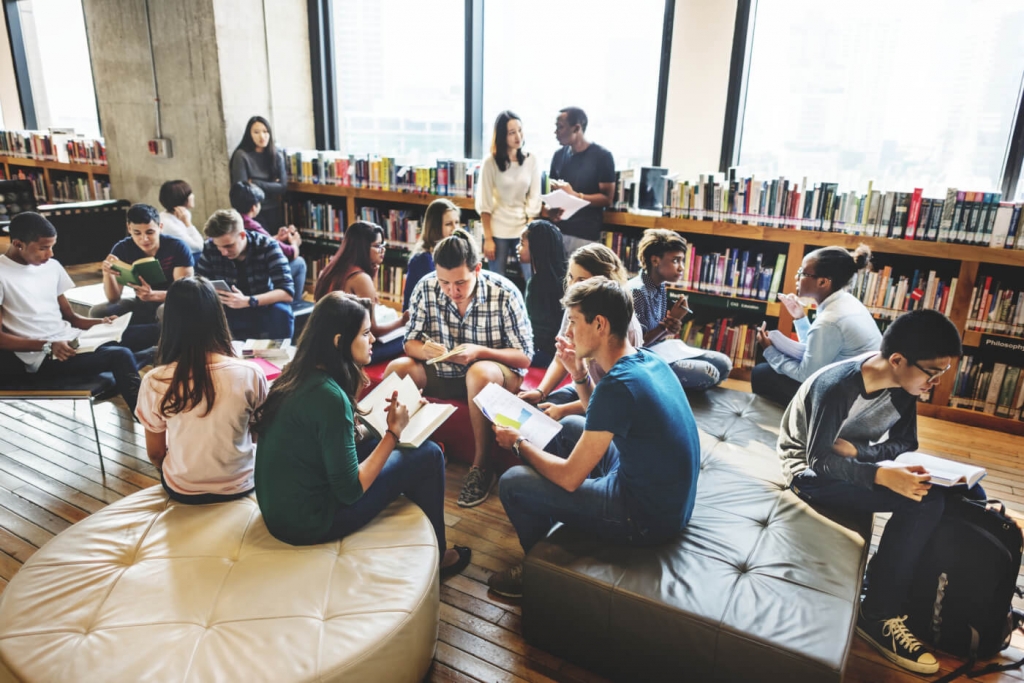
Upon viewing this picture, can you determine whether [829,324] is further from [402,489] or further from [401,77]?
[401,77]

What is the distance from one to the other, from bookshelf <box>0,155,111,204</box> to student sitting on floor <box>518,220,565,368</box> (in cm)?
684

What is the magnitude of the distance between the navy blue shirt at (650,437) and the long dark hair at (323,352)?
73 cm

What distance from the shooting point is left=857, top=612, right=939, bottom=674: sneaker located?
→ 2.11 m

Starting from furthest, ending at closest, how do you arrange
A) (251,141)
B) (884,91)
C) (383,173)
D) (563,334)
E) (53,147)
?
(53,147), (251,141), (383,173), (884,91), (563,334)

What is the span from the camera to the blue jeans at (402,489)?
6.63 ft

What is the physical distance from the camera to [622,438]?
1.98 m

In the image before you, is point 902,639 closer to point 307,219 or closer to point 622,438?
point 622,438

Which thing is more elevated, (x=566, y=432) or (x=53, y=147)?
(x=53, y=147)

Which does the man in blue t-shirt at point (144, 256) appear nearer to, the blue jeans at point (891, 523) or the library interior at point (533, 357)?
the library interior at point (533, 357)

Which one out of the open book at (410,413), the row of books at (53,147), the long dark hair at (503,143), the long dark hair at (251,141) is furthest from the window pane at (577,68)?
the row of books at (53,147)

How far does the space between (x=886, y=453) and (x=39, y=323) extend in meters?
3.78

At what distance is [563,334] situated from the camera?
3.11 m

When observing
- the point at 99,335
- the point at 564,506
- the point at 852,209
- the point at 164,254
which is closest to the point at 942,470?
the point at 564,506

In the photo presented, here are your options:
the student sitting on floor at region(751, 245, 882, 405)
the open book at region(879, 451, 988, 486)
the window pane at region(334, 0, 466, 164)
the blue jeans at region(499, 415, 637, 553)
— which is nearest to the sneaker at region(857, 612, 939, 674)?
the open book at region(879, 451, 988, 486)
